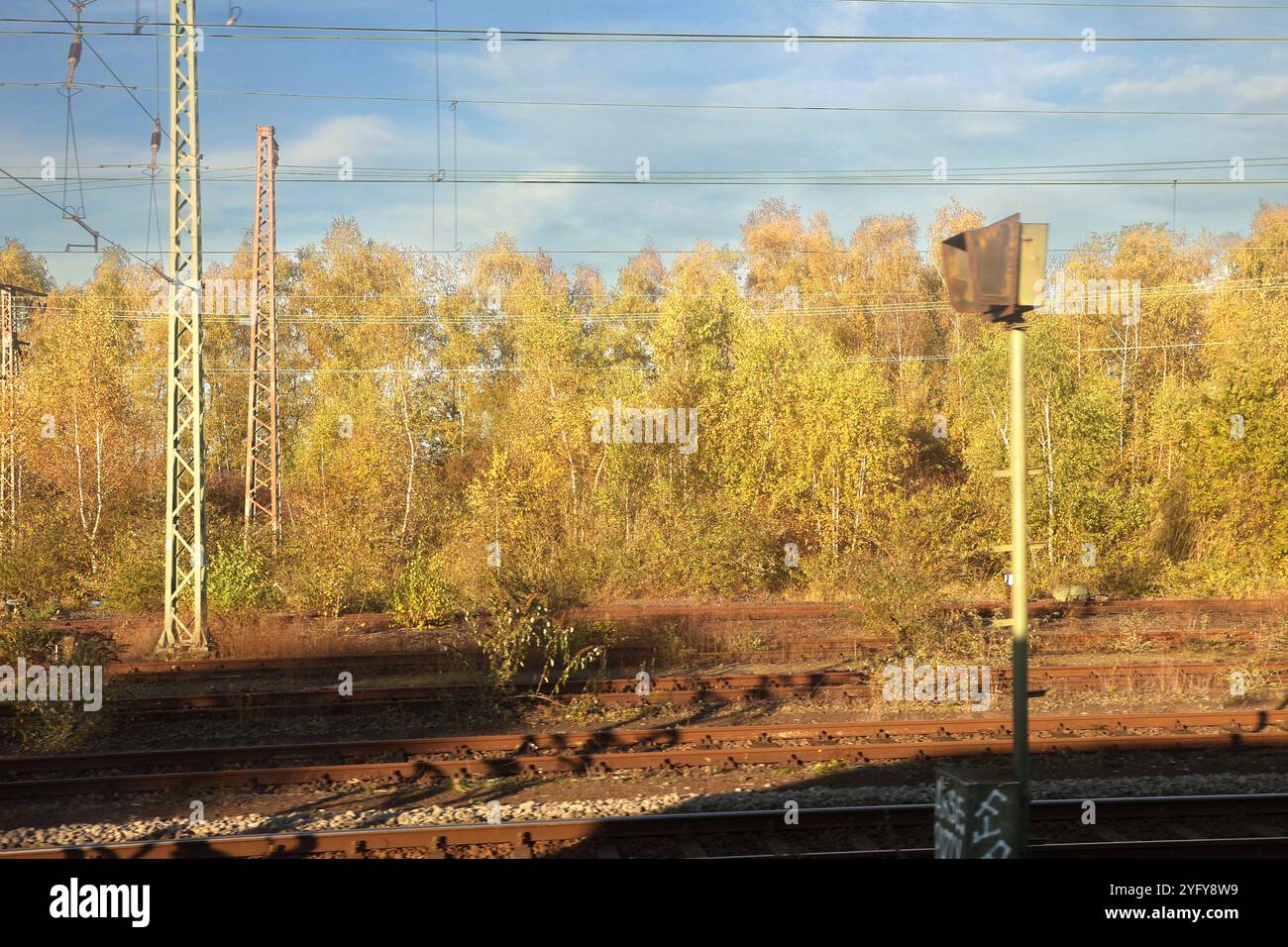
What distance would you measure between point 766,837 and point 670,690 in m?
5.02

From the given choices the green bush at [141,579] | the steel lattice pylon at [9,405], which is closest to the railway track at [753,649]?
the green bush at [141,579]

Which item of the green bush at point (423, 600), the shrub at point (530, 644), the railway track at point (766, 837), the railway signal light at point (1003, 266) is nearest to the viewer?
the railway signal light at point (1003, 266)

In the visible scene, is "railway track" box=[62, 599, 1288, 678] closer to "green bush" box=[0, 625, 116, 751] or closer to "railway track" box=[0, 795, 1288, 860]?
"green bush" box=[0, 625, 116, 751]

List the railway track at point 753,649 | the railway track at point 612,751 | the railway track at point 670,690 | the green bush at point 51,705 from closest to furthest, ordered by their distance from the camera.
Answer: the railway track at point 612,751
the green bush at point 51,705
the railway track at point 670,690
the railway track at point 753,649

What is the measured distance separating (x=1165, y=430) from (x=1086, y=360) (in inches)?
298

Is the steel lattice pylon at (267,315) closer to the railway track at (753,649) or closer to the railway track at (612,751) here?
the railway track at (753,649)

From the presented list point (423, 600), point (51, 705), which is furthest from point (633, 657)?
point (51, 705)

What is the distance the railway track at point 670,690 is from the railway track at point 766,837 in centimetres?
425

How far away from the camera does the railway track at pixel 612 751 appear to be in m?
8.87

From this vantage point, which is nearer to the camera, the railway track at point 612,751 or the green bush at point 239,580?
the railway track at point 612,751

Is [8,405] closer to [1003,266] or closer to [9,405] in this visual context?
[9,405]

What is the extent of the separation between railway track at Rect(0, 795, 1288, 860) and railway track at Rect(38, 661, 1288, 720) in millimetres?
4253

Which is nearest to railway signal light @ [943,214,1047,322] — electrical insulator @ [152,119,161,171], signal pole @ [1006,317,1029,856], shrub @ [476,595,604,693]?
signal pole @ [1006,317,1029,856]
